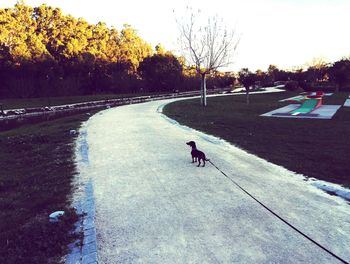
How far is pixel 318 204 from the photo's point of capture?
249 inches

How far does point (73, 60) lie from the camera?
2051 inches

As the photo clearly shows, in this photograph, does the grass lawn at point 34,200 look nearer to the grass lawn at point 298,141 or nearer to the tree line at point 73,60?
the grass lawn at point 298,141

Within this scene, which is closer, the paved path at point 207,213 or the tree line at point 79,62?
the paved path at point 207,213

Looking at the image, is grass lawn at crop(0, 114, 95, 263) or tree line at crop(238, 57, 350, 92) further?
tree line at crop(238, 57, 350, 92)

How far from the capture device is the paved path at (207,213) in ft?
15.0

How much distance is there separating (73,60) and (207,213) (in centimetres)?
5177

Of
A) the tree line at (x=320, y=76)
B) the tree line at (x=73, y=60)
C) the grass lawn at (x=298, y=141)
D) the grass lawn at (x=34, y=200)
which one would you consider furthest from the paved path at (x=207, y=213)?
the tree line at (x=320, y=76)

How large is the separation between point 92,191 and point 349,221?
5.56 metres

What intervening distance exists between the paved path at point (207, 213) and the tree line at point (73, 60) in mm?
28118

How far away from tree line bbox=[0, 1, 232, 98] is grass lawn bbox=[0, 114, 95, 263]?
86.1ft

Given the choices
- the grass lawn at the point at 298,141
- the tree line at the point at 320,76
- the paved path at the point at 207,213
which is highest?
the tree line at the point at 320,76

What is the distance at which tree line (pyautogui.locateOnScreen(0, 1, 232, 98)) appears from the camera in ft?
147

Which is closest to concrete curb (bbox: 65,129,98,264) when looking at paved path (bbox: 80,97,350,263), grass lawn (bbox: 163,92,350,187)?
paved path (bbox: 80,97,350,263)

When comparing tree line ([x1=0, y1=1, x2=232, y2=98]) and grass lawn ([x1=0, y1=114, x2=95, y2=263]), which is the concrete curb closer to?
grass lawn ([x1=0, y1=114, x2=95, y2=263])
